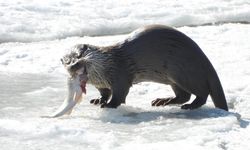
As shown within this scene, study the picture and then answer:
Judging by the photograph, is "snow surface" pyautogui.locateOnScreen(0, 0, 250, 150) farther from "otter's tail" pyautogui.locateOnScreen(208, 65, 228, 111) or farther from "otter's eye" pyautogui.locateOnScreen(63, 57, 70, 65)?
"otter's eye" pyautogui.locateOnScreen(63, 57, 70, 65)

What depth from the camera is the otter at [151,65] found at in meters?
4.15

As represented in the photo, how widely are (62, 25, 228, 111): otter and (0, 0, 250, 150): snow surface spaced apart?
0.12 m

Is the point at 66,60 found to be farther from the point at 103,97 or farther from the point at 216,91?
the point at 216,91

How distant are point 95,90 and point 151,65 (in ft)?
2.85

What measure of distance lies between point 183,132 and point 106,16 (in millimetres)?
4341

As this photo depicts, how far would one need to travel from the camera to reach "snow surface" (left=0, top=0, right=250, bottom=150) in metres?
3.41

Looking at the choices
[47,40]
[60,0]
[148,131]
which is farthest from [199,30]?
[148,131]

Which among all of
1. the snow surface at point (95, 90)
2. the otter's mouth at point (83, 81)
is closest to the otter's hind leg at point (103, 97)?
the snow surface at point (95, 90)

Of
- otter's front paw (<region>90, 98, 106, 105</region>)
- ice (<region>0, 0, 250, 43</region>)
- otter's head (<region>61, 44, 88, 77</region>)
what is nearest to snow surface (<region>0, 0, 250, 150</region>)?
ice (<region>0, 0, 250, 43</region>)

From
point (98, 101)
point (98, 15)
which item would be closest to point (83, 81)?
point (98, 101)

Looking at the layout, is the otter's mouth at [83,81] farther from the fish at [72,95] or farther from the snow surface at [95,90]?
the snow surface at [95,90]

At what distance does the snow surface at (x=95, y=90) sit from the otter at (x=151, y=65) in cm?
12

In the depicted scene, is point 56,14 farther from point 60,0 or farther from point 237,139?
point 237,139

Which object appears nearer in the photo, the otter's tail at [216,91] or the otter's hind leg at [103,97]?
the otter's tail at [216,91]
